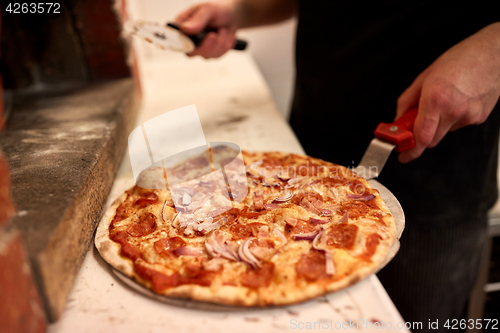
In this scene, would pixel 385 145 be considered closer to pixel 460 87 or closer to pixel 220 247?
pixel 460 87

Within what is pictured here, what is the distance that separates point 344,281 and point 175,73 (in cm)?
222

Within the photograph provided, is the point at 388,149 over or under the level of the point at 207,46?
under

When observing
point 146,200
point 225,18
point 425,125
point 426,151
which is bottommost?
point 426,151

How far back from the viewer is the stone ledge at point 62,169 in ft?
2.32

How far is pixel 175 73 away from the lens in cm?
261

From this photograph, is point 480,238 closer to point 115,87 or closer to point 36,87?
point 115,87

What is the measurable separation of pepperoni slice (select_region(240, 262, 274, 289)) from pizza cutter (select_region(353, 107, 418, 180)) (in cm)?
49

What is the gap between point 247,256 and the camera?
789 mm

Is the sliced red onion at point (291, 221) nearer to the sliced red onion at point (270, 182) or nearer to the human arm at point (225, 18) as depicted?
the sliced red onion at point (270, 182)

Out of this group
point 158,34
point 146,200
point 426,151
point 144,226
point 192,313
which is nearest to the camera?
point 192,313

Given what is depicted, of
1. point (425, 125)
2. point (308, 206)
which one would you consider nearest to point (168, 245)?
point (308, 206)

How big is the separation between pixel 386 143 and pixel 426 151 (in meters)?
0.40

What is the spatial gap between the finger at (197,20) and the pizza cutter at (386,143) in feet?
3.20

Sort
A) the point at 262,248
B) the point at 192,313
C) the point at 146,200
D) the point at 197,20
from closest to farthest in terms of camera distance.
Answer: the point at 192,313 < the point at 262,248 < the point at 146,200 < the point at 197,20
